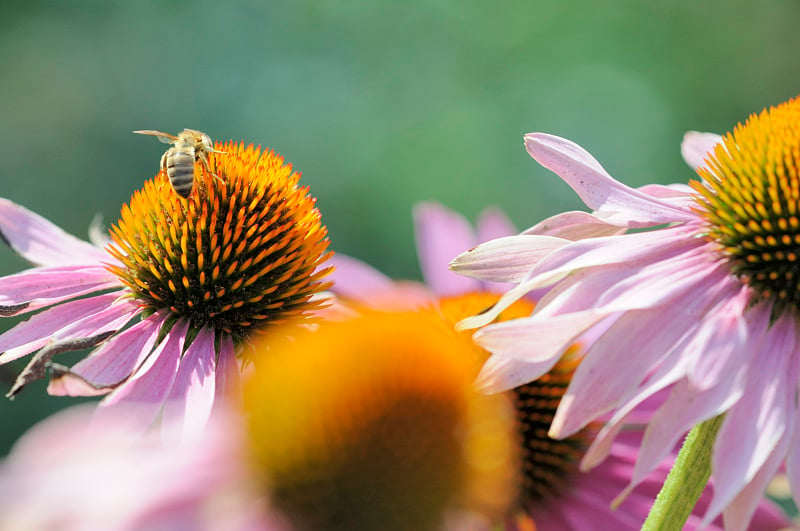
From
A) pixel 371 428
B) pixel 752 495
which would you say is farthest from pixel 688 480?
pixel 371 428

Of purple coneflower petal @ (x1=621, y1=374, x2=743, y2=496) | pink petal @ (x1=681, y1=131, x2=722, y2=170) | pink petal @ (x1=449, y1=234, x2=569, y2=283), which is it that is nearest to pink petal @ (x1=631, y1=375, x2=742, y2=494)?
purple coneflower petal @ (x1=621, y1=374, x2=743, y2=496)

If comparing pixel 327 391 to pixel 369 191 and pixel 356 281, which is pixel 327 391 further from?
pixel 369 191

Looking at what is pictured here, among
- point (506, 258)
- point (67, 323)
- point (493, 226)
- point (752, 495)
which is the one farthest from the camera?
point (493, 226)

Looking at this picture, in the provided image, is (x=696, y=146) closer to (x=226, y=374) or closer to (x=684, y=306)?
(x=684, y=306)

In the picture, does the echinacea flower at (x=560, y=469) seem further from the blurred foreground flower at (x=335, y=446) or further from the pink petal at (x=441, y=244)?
the blurred foreground flower at (x=335, y=446)

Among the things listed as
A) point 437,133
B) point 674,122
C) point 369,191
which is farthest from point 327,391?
point 674,122
